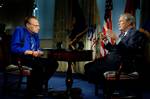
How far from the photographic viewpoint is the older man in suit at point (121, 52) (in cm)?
386

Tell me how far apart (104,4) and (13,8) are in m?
3.02

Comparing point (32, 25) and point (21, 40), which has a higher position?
point (32, 25)

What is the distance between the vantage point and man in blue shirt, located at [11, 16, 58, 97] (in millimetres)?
4230

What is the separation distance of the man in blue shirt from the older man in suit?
25.8 inches

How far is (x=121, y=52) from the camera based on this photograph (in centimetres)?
387

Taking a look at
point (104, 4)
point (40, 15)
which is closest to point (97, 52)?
point (104, 4)

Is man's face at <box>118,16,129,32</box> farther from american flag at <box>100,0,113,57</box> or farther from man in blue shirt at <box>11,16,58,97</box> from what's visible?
american flag at <box>100,0,113,57</box>

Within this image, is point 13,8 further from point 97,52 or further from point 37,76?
point 37,76

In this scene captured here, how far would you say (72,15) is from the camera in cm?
760

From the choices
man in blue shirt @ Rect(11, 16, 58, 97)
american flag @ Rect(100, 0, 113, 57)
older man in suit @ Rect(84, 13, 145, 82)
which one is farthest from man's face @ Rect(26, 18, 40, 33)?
american flag @ Rect(100, 0, 113, 57)

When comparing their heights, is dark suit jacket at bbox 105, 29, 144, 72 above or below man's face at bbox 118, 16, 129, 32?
below

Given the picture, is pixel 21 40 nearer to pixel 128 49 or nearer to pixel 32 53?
pixel 32 53

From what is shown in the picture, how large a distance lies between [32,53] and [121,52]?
1255 millimetres

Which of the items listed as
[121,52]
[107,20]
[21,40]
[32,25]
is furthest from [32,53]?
[107,20]
